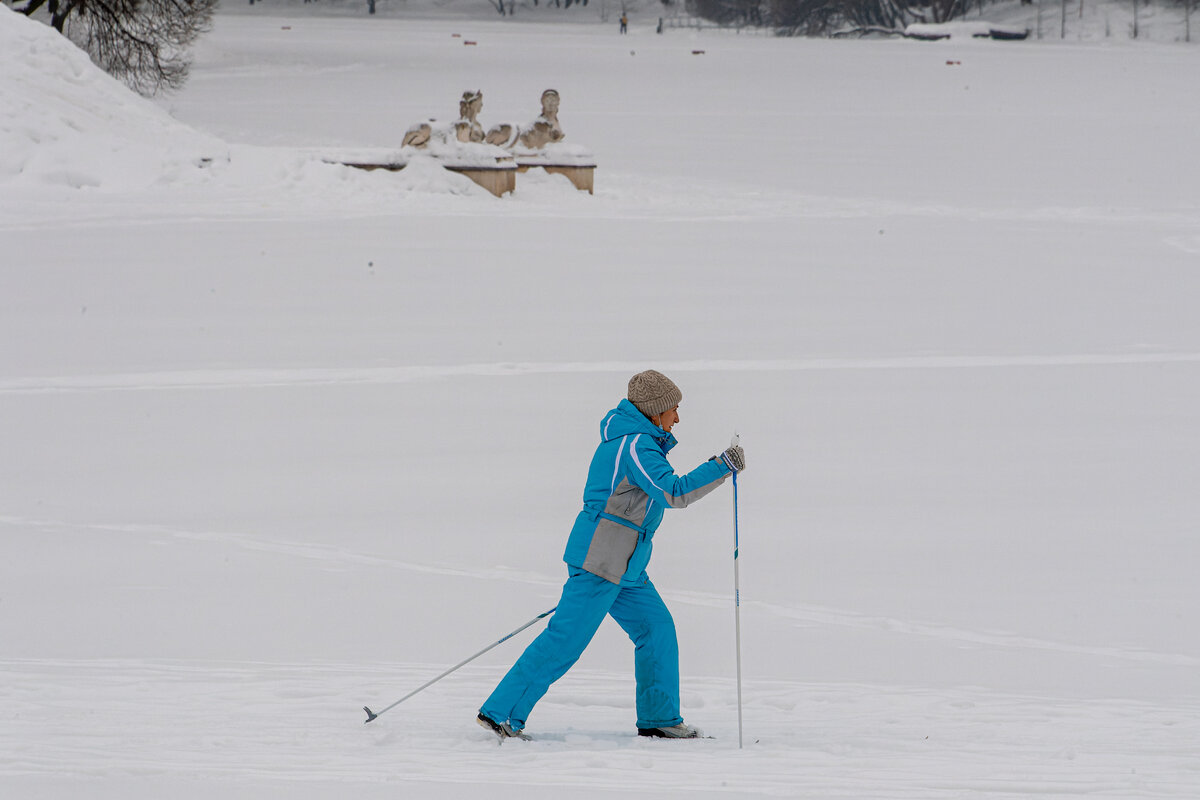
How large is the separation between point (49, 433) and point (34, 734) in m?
5.74

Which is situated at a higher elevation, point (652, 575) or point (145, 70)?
point (145, 70)

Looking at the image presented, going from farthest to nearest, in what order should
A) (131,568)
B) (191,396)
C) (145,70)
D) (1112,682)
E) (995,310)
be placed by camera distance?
1. (145,70)
2. (995,310)
3. (191,396)
4. (131,568)
5. (1112,682)

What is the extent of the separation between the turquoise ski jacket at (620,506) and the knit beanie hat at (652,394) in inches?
1.8

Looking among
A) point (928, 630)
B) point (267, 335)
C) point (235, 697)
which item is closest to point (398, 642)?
point (235, 697)

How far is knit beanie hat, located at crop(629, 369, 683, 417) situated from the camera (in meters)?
4.88

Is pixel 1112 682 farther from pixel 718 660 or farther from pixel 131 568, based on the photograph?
pixel 131 568

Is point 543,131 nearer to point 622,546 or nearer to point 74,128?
point 74,128

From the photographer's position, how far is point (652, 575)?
791 centimetres

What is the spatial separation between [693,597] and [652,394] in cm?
286

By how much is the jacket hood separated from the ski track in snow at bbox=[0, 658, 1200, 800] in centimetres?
112

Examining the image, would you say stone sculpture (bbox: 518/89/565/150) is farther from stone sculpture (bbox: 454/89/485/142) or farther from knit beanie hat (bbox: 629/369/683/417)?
knit beanie hat (bbox: 629/369/683/417)

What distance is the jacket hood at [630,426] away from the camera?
16.0 ft

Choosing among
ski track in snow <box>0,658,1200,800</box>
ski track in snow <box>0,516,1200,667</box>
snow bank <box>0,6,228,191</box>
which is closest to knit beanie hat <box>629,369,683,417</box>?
ski track in snow <box>0,658,1200,800</box>

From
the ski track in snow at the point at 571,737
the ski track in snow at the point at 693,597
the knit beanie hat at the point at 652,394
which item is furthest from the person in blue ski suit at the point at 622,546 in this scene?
the ski track in snow at the point at 693,597
